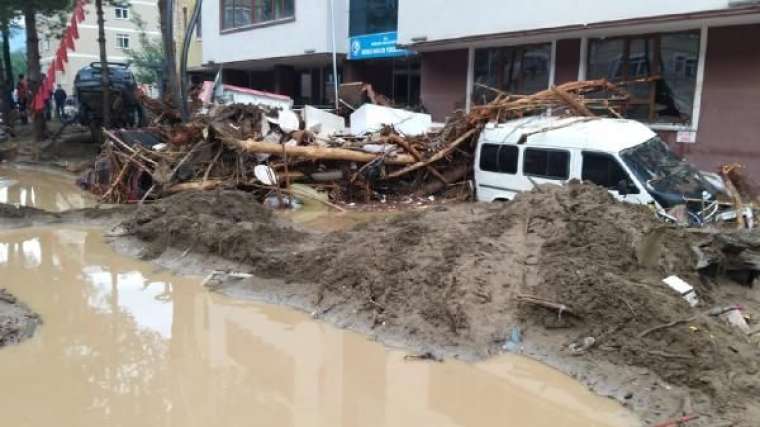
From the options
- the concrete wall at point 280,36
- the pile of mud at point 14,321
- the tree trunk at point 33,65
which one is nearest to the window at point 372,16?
the concrete wall at point 280,36

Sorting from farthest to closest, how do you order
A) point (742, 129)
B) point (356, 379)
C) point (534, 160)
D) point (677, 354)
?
1. point (742, 129)
2. point (534, 160)
3. point (356, 379)
4. point (677, 354)

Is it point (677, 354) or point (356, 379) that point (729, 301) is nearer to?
point (677, 354)

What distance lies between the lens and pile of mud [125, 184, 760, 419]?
520cm

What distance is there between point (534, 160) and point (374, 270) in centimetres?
477

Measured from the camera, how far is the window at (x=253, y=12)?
22.9 m

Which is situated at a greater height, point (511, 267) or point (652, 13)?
point (652, 13)

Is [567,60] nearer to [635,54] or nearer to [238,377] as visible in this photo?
[635,54]

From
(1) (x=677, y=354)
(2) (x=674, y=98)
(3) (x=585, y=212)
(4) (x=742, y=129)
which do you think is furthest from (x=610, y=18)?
(1) (x=677, y=354)

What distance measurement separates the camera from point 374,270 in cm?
700

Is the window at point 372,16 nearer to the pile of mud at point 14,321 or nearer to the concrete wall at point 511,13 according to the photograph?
the concrete wall at point 511,13

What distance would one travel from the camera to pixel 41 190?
1571cm

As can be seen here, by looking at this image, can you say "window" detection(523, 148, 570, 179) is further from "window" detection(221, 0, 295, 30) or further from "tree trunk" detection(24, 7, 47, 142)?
"tree trunk" detection(24, 7, 47, 142)

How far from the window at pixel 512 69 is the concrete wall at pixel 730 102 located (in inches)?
160

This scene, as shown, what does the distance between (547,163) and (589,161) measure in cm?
82
